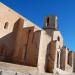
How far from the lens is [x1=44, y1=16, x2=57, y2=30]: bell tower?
3456 cm

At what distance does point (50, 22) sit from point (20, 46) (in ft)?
40.0

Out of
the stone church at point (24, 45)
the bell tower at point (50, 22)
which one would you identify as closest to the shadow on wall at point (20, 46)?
the stone church at point (24, 45)

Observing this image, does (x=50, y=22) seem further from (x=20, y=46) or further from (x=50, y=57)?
(x=20, y=46)

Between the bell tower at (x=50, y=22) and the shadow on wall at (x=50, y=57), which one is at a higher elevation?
the bell tower at (x=50, y=22)

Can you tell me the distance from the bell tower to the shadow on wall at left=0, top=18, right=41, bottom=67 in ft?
30.1

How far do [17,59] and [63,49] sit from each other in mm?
15886

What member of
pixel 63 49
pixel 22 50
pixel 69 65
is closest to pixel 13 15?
pixel 22 50

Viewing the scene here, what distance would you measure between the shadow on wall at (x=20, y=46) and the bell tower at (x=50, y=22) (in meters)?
9.17

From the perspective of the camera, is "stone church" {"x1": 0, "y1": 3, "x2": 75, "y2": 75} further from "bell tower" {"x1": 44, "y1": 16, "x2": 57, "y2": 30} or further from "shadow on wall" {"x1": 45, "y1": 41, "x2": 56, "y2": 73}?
"bell tower" {"x1": 44, "y1": 16, "x2": 57, "y2": 30}

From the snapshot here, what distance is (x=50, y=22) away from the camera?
3569 centimetres

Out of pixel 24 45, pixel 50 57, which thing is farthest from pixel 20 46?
pixel 50 57

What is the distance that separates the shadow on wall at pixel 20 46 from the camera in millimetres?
23694

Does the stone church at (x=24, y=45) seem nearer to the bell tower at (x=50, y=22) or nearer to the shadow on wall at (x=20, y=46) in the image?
the shadow on wall at (x=20, y=46)

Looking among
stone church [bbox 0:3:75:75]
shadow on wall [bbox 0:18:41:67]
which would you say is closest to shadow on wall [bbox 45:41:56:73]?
stone church [bbox 0:3:75:75]
